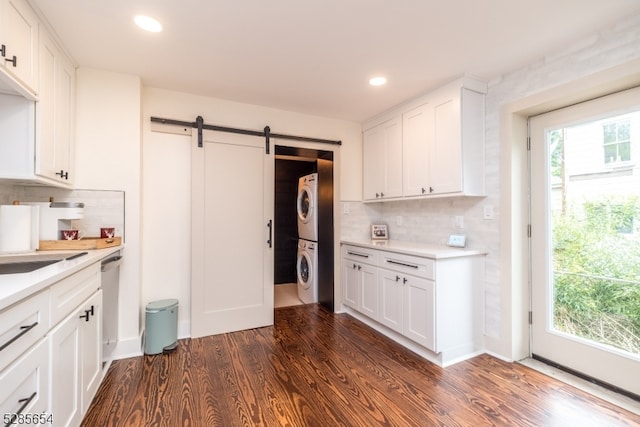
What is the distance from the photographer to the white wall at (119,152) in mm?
2254

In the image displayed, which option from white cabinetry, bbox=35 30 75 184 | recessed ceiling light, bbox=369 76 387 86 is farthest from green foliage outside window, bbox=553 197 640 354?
white cabinetry, bbox=35 30 75 184

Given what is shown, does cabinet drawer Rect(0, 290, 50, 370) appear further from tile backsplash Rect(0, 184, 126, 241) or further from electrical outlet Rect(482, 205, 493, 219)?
electrical outlet Rect(482, 205, 493, 219)

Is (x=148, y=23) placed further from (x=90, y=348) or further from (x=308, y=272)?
(x=308, y=272)

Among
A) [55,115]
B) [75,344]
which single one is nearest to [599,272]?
[75,344]

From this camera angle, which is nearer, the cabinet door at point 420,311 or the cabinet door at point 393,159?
the cabinet door at point 420,311

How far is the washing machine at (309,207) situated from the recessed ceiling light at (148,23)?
233cm

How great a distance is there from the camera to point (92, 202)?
89.7 inches

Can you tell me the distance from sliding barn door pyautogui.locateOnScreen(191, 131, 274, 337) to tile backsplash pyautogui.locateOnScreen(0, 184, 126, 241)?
1.96 feet

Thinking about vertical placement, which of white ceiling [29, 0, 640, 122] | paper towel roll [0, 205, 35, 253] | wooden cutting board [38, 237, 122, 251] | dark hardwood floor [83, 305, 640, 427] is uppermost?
white ceiling [29, 0, 640, 122]

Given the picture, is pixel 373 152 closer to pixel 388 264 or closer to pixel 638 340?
pixel 388 264

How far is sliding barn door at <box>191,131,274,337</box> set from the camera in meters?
2.75

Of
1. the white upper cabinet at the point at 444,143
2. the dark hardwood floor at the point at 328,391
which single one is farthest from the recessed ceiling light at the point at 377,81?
the dark hardwood floor at the point at 328,391

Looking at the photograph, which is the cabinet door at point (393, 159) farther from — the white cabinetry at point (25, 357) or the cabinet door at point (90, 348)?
the white cabinetry at point (25, 357)

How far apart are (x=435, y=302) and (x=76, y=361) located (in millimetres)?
2277
